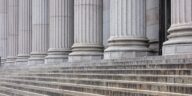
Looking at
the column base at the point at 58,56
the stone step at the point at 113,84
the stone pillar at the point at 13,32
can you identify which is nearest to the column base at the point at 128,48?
the stone step at the point at 113,84

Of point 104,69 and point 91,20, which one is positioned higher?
point 91,20

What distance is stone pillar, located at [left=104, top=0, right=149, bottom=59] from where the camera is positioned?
18.0 m

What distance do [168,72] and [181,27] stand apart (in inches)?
142

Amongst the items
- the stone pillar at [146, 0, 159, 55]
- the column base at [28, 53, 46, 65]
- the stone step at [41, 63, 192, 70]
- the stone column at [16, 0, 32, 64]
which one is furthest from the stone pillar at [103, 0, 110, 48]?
the stone column at [16, 0, 32, 64]

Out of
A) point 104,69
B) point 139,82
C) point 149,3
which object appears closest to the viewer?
point 139,82

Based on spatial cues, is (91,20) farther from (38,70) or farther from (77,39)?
(38,70)

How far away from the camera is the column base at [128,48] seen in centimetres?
1783

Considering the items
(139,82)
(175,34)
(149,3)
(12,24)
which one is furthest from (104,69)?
(12,24)

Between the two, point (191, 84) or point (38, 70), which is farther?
point (38, 70)

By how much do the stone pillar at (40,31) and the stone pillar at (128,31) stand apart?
1261 centimetres

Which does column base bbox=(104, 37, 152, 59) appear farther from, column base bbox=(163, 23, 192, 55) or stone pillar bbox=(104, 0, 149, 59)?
column base bbox=(163, 23, 192, 55)

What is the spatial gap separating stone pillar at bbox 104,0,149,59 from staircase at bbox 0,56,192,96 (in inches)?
54.2

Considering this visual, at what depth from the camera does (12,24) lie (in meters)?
38.3

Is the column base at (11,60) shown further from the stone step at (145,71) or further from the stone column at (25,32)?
the stone step at (145,71)
